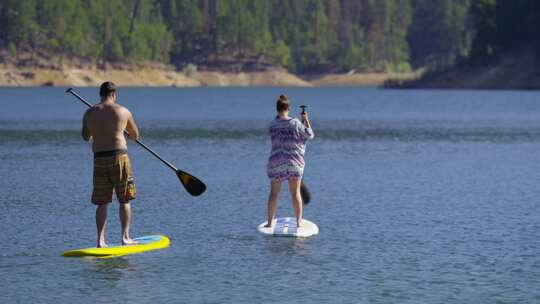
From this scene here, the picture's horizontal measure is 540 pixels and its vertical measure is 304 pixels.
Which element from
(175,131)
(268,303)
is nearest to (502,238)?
(268,303)

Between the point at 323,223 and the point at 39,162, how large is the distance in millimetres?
17399

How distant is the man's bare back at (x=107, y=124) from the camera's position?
17766mm

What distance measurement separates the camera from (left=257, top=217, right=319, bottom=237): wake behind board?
2036cm

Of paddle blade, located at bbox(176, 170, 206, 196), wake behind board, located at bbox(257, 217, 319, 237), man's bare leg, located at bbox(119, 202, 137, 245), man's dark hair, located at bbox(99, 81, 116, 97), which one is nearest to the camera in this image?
man's dark hair, located at bbox(99, 81, 116, 97)

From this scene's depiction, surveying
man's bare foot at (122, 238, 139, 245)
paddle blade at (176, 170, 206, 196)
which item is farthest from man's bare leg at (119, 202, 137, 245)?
paddle blade at (176, 170, 206, 196)

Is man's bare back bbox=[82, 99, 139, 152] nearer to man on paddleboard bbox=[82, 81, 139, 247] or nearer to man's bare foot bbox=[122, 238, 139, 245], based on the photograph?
man on paddleboard bbox=[82, 81, 139, 247]

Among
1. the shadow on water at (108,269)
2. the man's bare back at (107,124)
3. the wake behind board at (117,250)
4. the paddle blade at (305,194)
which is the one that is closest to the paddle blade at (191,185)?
the wake behind board at (117,250)

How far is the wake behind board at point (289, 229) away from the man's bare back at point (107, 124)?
3.49 m

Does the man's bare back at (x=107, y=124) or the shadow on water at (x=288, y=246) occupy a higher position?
the man's bare back at (x=107, y=124)

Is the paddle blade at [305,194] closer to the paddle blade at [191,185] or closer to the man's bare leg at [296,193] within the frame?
the man's bare leg at [296,193]

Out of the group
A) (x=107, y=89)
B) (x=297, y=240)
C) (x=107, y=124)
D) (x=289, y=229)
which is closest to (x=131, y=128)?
(x=107, y=124)

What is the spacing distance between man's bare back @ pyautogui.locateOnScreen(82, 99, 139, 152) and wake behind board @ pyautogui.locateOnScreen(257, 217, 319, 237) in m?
3.49

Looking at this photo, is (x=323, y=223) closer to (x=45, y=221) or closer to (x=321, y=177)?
(x=45, y=221)

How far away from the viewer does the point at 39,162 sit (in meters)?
38.1
